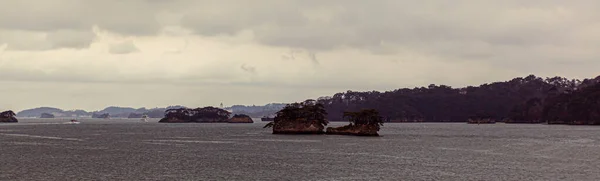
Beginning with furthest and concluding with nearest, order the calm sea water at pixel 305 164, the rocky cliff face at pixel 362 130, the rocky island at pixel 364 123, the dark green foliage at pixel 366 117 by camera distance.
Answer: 1. the rocky cliff face at pixel 362 130
2. the rocky island at pixel 364 123
3. the dark green foliage at pixel 366 117
4. the calm sea water at pixel 305 164

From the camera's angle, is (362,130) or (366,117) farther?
(362,130)

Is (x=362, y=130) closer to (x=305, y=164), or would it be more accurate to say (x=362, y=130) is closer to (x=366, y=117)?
(x=366, y=117)

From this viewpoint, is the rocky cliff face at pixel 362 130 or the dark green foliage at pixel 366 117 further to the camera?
the rocky cliff face at pixel 362 130

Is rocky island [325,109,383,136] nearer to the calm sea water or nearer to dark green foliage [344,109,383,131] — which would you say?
dark green foliage [344,109,383,131]

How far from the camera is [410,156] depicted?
116 meters

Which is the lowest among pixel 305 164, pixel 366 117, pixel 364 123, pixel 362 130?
pixel 305 164

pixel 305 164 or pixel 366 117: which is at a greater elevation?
pixel 366 117

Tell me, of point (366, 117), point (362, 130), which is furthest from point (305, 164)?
point (362, 130)

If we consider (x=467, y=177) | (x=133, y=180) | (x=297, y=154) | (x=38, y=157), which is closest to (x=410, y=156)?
(x=297, y=154)

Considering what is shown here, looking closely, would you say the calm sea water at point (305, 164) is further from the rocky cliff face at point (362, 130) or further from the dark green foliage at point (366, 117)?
the rocky cliff face at point (362, 130)

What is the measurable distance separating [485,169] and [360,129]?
3851 inches

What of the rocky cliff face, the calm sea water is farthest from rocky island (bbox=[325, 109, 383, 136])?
the calm sea water

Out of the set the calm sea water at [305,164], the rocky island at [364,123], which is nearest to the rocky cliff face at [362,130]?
the rocky island at [364,123]

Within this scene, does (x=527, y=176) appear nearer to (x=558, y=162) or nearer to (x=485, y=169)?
(x=485, y=169)
